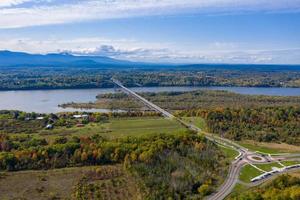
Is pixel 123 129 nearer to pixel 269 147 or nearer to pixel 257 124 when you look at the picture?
pixel 257 124

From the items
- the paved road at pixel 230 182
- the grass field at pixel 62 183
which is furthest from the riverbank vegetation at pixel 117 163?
the paved road at pixel 230 182

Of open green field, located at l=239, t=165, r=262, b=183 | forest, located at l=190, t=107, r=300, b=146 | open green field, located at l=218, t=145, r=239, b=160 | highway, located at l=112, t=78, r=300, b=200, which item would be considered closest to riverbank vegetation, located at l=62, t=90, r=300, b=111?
forest, located at l=190, t=107, r=300, b=146

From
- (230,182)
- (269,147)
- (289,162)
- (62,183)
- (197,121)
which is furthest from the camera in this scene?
(197,121)

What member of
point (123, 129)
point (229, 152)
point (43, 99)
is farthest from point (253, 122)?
point (43, 99)

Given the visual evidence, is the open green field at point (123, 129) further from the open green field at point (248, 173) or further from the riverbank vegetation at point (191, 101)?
the riverbank vegetation at point (191, 101)

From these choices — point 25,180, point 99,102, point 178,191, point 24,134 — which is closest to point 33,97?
point 99,102
